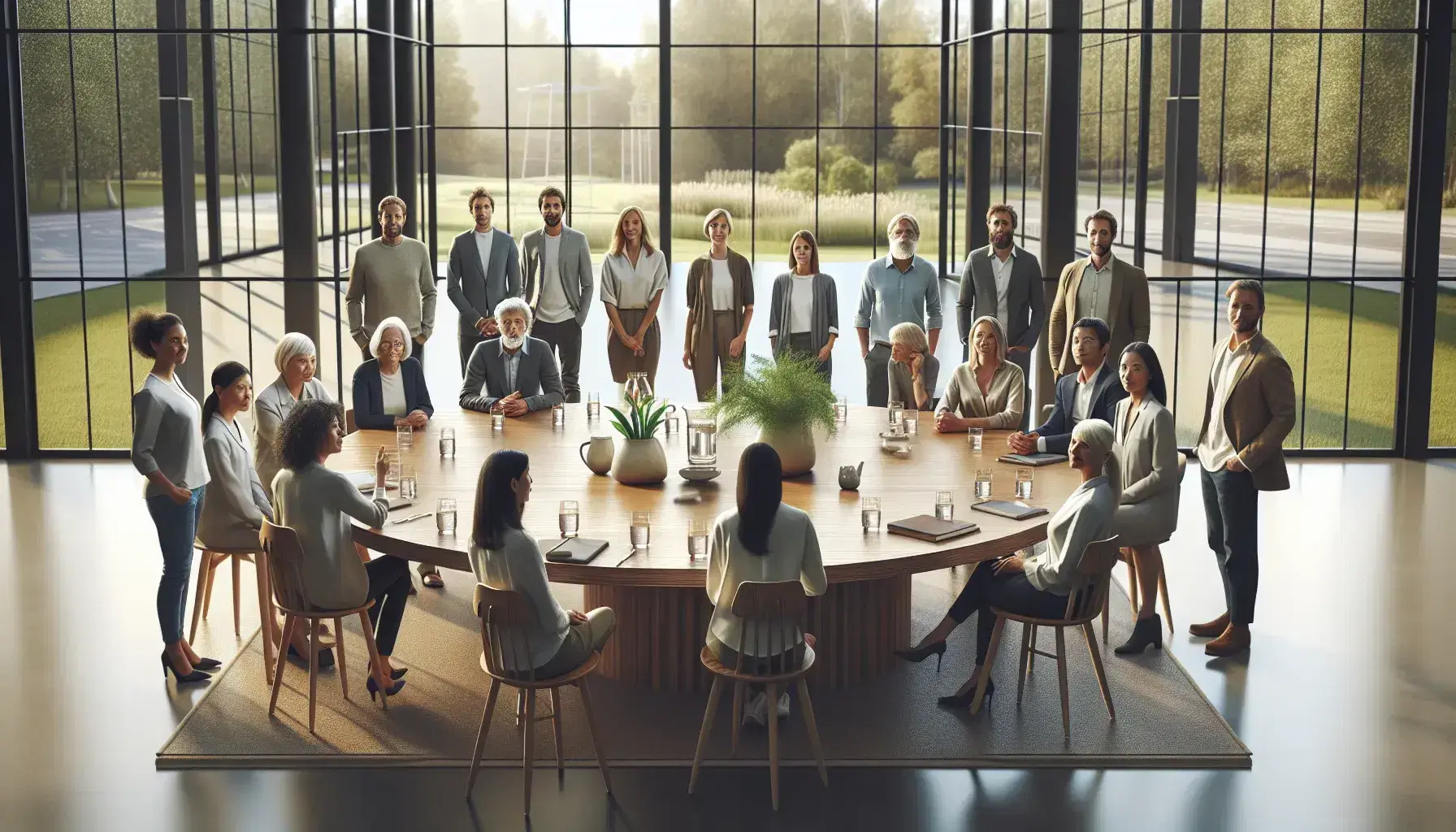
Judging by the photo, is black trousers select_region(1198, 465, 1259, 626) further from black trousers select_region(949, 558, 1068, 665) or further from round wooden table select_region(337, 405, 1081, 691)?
black trousers select_region(949, 558, 1068, 665)

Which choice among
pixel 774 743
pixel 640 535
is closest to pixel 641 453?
pixel 640 535

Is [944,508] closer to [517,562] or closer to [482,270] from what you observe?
[517,562]

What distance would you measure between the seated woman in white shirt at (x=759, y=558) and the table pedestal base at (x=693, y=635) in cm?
108

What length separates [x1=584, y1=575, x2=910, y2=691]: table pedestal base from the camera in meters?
6.32

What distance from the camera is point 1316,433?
39719 millimetres

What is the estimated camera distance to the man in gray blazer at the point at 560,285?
9.47 meters

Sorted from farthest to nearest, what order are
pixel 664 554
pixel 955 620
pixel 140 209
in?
pixel 140 209 → pixel 955 620 → pixel 664 554

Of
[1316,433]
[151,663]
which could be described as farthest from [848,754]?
[1316,433]

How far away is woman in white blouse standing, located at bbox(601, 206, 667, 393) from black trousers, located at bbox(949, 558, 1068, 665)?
3.62 metres

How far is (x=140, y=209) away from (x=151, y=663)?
144 feet

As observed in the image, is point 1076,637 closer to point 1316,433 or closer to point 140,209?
point 1316,433

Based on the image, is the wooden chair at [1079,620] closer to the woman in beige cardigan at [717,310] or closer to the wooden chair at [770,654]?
the wooden chair at [770,654]

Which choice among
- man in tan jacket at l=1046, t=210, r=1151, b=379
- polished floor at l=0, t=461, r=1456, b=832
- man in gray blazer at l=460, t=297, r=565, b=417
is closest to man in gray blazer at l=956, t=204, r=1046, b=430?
man in tan jacket at l=1046, t=210, r=1151, b=379

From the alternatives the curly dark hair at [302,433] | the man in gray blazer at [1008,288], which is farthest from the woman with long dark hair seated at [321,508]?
the man in gray blazer at [1008,288]
